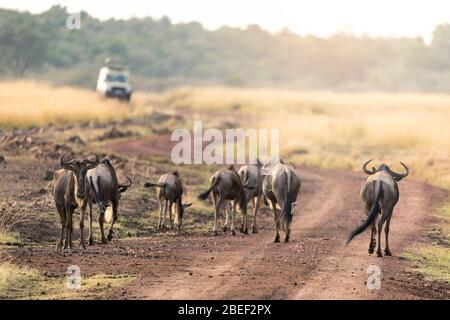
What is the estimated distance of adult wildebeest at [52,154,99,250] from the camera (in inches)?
575

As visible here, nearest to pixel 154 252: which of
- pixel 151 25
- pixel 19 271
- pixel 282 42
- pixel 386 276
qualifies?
pixel 19 271

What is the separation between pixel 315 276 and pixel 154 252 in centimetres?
315

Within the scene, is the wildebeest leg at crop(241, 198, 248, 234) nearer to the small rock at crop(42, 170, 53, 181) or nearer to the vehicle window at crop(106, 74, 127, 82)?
the small rock at crop(42, 170, 53, 181)

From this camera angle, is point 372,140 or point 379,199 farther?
point 372,140

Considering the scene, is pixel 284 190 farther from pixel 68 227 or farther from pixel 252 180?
pixel 68 227

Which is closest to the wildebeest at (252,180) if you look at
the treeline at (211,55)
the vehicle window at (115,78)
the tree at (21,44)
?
the vehicle window at (115,78)

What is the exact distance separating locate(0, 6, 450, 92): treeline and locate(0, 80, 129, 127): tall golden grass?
18346 mm

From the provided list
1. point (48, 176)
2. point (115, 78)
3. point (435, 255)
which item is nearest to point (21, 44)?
point (115, 78)

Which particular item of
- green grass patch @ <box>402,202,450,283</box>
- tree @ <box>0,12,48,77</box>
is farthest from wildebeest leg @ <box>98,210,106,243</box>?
tree @ <box>0,12,48,77</box>

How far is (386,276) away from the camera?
1323cm

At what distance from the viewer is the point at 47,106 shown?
125ft

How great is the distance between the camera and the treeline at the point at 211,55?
72.6 m

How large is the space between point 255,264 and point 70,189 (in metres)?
3.10

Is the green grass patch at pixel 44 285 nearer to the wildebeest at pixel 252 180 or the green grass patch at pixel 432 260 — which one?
the green grass patch at pixel 432 260
